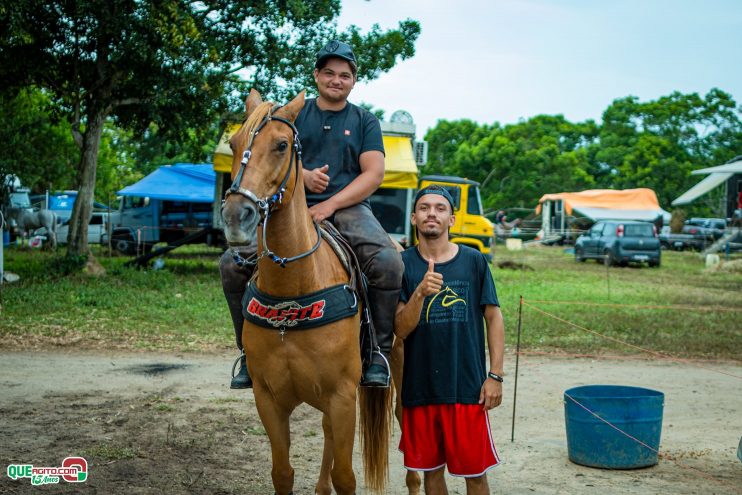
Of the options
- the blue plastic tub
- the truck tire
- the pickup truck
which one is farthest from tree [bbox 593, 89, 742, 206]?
the blue plastic tub

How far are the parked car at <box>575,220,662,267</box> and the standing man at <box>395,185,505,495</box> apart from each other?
23776 millimetres

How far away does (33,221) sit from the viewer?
92.3 ft

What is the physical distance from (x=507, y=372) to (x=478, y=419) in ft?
18.6

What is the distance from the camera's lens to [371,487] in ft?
16.4

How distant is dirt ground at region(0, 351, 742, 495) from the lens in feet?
17.8

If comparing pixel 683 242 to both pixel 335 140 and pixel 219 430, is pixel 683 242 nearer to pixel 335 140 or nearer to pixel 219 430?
pixel 219 430

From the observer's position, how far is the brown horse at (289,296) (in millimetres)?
3609

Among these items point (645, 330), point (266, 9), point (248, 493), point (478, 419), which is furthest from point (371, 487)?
point (266, 9)

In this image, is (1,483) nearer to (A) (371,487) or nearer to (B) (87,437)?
(B) (87,437)

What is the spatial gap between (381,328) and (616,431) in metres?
2.52

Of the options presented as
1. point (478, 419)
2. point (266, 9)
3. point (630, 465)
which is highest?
point (266, 9)

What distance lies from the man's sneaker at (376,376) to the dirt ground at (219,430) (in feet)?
4.45

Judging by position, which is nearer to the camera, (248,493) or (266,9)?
(248,493)

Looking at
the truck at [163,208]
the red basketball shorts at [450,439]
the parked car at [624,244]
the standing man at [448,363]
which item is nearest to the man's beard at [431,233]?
the standing man at [448,363]
